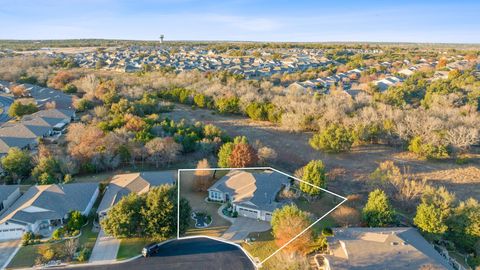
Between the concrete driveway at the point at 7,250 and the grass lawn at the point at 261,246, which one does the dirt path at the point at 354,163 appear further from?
the concrete driveway at the point at 7,250

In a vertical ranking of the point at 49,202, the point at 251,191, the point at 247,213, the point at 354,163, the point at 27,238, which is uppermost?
the point at 251,191

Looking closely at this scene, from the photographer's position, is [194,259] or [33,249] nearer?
[194,259]

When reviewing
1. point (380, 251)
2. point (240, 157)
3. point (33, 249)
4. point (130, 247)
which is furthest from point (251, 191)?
point (33, 249)

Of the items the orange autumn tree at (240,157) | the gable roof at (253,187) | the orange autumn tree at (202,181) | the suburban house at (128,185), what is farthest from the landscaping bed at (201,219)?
the orange autumn tree at (240,157)

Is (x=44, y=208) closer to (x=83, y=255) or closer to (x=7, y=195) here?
(x=7, y=195)

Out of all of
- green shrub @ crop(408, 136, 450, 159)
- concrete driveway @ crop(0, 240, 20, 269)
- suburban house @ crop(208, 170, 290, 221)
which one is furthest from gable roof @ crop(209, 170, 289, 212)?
green shrub @ crop(408, 136, 450, 159)
